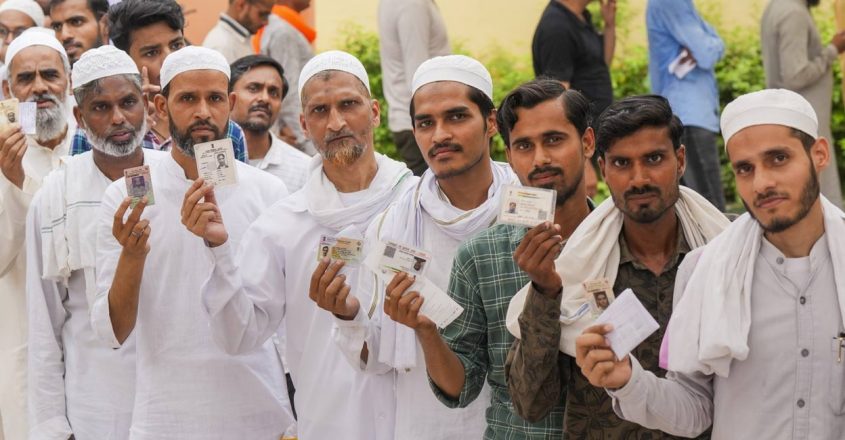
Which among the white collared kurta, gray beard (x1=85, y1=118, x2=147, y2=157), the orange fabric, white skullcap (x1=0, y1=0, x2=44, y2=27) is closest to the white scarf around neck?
gray beard (x1=85, y1=118, x2=147, y2=157)

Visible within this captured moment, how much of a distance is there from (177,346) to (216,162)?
2.65 feet

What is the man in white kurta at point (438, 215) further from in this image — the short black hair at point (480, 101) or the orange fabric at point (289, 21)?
the orange fabric at point (289, 21)

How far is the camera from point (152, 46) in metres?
7.02

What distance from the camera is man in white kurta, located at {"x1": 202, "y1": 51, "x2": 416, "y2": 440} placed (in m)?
4.97

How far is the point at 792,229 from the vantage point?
3.85 m

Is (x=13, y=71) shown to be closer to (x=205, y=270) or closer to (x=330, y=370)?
(x=205, y=270)

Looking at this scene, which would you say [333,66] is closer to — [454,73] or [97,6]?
[454,73]

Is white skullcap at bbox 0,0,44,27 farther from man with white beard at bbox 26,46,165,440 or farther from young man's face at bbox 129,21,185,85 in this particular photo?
man with white beard at bbox 26,46,165,440

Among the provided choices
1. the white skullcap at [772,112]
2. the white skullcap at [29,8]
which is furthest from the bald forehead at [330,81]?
the white skullcap at [29,8]

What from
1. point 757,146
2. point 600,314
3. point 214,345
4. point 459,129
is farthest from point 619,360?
point 214,345

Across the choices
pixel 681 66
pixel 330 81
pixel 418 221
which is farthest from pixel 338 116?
pixel 681 66

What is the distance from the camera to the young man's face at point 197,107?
5.30 metres

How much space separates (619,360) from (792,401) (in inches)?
19.7

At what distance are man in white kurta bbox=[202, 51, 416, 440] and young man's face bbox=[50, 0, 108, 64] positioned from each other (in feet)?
10.8
